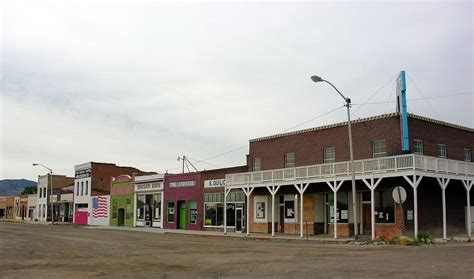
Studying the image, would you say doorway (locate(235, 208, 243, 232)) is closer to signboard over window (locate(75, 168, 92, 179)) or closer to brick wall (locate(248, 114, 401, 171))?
brick wall (locate(248, 114, 401, 171))

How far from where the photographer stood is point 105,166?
70.3 m

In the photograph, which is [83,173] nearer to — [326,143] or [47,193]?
[47,193]

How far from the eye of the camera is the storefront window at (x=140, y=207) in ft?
184

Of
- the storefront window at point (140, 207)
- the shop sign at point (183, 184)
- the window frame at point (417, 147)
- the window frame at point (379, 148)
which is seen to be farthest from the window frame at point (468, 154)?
the storefront window at point (140, 207)

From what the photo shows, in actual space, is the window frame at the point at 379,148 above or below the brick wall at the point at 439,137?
below

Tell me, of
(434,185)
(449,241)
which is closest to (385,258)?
(449,241)

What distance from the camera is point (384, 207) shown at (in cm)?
3130

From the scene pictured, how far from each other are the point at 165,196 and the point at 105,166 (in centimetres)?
2106

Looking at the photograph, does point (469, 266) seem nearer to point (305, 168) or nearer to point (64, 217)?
point (305, 168)

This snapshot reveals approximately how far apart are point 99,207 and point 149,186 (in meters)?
13.7

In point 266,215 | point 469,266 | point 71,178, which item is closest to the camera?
point 469,266

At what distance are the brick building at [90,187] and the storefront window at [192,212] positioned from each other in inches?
811

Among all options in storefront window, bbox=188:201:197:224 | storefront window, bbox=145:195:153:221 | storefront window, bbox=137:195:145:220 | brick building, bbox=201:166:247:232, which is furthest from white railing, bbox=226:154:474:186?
storefront window, bbox=137:195:145:220

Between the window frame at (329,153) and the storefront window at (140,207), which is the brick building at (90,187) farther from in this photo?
the window frame at (329,153)
